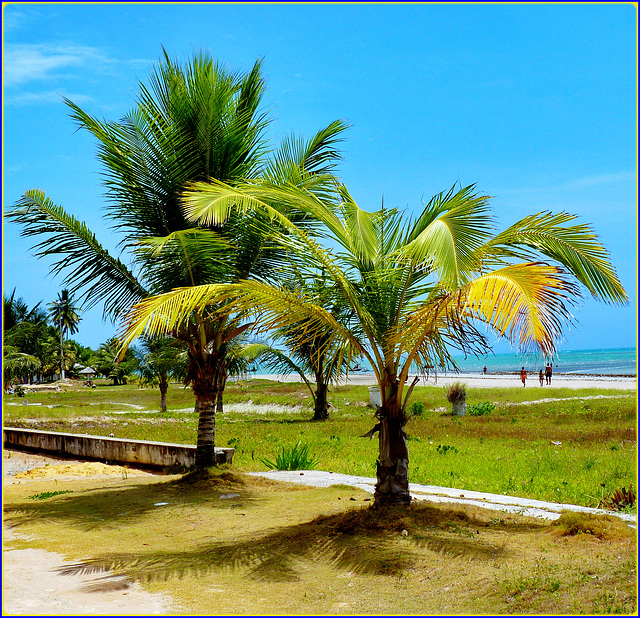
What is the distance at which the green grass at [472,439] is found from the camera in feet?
39.4

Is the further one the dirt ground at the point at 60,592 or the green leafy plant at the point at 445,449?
the green leafy plant at the point at 445,449

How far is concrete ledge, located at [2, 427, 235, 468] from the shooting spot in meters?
14.1

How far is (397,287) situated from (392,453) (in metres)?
1.96

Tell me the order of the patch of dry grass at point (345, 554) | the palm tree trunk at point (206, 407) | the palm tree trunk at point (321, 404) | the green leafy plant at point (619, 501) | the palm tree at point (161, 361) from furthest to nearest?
the palm tree at point (161, 361) < the palm tree trunk at point (321, 404) < the palm tree trunk at point (206, 407) < the green leafy plant at point (619, 501) < the patch of dry grass at point (345, 554)

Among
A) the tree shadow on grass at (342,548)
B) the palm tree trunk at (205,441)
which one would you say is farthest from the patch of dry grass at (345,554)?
the palm tree trunk at (205,441)

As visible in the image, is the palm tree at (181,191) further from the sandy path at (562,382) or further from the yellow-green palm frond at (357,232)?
the sandy path at (562,382)

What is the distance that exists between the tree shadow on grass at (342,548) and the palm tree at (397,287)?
1.64 feet

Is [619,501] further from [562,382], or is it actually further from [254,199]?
[562,382]

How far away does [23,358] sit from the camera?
39.3 m

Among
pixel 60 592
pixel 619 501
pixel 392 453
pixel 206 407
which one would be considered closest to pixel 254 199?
pixel 392 453

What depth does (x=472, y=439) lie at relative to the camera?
1895cm

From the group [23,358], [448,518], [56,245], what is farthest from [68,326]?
[448,518]

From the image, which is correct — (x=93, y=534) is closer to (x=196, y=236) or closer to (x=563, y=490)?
(x=196, y=236)

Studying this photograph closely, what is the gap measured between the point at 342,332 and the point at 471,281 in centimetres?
174
